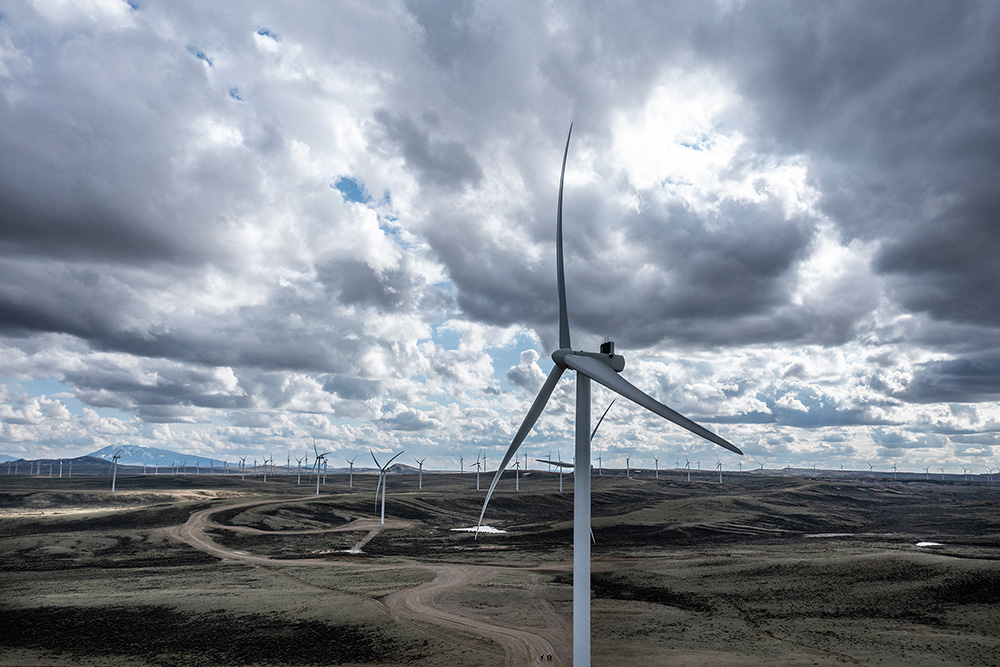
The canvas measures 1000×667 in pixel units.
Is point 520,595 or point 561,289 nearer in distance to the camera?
point 561,289

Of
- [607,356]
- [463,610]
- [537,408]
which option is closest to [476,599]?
[463,610]

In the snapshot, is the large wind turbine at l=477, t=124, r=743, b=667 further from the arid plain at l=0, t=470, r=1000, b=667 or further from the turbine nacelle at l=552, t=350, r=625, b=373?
the arid plain at l=0, t=470, r=1000, b=667

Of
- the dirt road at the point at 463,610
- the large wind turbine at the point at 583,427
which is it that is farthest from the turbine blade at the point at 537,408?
the dirt road at the point at 463,610

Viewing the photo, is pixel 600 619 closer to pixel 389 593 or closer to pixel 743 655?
pixel 743 655

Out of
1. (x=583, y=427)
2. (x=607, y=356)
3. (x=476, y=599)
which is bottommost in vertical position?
(x=476, y=599)

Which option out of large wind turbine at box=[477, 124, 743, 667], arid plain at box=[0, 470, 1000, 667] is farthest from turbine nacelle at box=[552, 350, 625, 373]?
arid plain at box=[0, 470, 1000, 667]

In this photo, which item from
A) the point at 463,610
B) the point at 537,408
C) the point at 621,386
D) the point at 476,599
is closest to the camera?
the point at 621,386

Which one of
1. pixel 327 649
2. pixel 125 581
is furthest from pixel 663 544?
pixel 125 581

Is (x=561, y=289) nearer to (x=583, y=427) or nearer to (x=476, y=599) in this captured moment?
(x=583, y=427)

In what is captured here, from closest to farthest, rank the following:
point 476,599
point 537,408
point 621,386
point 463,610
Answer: point 621,386
point 537,408
point 463,610
point 476,599
